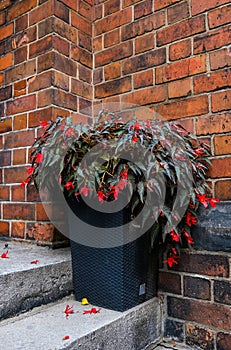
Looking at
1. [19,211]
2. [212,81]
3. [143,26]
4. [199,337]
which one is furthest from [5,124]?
[199,337]

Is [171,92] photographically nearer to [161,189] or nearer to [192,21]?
[192,21]

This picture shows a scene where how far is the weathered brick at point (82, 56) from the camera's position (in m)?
1.78

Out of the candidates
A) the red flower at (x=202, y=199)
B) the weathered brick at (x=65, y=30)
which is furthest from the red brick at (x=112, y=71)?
the red flower at (x=202, y=199)

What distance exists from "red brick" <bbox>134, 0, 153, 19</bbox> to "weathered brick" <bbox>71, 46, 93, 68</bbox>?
34cm

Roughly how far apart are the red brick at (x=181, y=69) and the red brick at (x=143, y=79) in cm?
→ 4

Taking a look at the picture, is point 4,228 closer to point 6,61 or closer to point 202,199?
point 6,61

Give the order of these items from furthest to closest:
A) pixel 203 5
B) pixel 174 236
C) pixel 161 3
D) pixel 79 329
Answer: pixel 161 3, pixel 203 5, pixel 174 236, pixel 79 329

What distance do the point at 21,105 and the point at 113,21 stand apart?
712mm

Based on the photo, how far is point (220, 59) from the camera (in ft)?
4.66

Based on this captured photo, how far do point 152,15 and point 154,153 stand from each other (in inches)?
35.6

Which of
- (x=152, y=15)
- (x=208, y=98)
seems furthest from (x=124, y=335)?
(x=152, y=15)

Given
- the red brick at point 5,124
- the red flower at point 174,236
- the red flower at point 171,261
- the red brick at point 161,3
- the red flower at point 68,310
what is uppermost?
the red brick at point 161,3

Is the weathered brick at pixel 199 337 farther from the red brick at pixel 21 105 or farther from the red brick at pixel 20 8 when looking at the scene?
the red brick at pixel 20 8

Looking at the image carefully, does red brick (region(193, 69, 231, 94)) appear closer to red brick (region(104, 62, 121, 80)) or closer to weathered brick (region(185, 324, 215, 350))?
red brick (region(104, 62, 121, 80))
